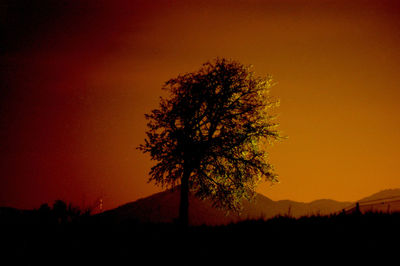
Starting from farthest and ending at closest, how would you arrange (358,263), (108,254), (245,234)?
(245,234) < (108,254) < (358,263)

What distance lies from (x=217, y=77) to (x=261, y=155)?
23.0 ft

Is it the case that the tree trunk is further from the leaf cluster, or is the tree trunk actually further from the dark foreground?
the dark foreground

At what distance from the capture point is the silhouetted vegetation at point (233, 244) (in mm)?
8602

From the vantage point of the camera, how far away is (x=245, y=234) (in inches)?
445

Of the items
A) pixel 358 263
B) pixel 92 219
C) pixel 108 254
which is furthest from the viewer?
pixel 92 219

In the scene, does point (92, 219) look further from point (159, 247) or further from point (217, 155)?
point (217, 155)

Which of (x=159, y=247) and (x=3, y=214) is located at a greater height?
(x=3, y=214)

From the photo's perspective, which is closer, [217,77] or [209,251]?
[209,251]

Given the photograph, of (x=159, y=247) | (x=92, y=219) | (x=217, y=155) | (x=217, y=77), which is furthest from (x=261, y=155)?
(x=159, y=247)

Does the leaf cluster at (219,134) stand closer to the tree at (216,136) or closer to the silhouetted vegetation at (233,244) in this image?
the tree at (216,136)

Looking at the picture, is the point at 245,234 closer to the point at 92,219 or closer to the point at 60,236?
the point at 60,236

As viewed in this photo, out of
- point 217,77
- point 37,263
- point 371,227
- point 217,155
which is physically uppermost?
point 217,77


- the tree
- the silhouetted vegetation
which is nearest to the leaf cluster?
the tree

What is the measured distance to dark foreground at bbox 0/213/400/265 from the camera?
8508mm
